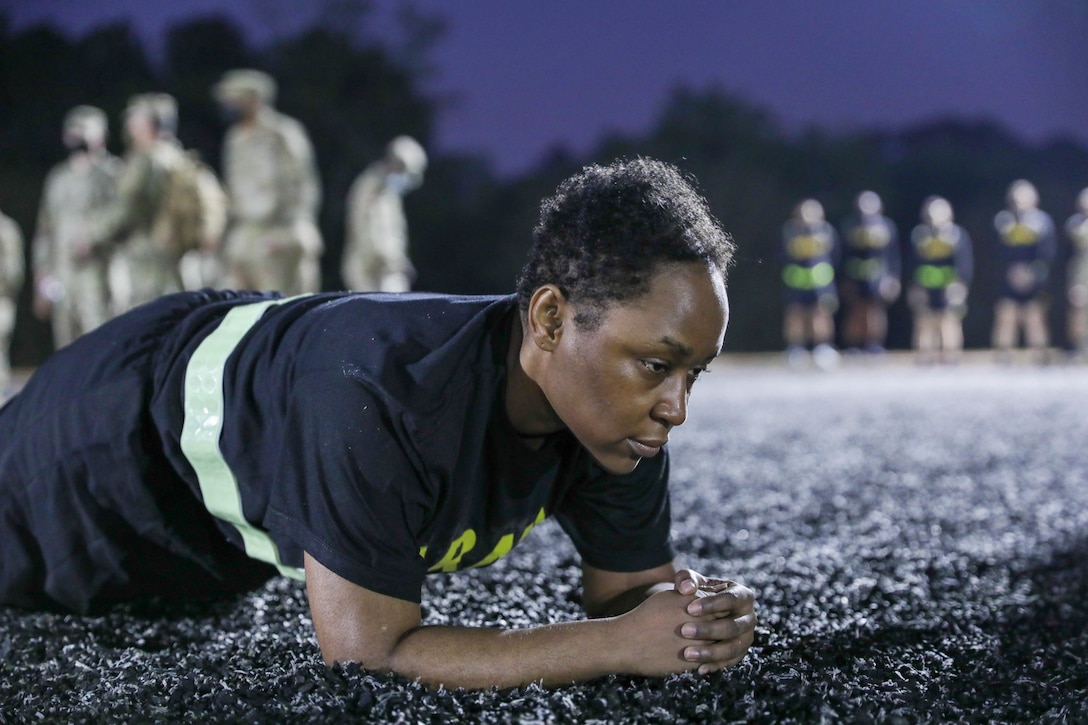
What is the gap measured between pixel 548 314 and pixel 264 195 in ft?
14.9

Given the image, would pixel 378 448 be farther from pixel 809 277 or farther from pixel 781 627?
pixel 809 277

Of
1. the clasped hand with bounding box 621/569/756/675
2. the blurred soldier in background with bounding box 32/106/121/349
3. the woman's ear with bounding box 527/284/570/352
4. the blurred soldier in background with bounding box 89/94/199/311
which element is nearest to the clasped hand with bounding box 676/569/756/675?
the clasped hand with bounding box 621/569/756/675

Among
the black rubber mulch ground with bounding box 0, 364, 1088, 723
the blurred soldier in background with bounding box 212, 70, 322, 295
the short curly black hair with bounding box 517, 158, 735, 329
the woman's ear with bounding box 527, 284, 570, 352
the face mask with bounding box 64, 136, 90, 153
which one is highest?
the face mask with bounding box 64, 136, 90, 153

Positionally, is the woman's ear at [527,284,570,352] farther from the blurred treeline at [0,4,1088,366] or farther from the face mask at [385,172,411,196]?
the blurred treeline at [0,4,1088,366]

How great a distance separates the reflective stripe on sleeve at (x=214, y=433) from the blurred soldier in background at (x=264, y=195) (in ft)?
13.4

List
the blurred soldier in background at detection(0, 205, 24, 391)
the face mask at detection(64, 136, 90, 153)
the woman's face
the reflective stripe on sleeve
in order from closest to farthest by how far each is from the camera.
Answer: the woman's face < the reflective stripe on sleeve < the face mask at detection(64, 136, 90, 153) < the blurred soldier in background at detection(0, 205, 24, 391)

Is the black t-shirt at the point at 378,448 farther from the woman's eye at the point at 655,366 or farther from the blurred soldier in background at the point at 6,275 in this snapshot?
the blurred soldier in background at the point at 6,275

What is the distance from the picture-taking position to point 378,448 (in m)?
1.37

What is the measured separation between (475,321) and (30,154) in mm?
13231

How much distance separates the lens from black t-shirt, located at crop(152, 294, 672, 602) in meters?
1.37

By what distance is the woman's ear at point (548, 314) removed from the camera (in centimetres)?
136

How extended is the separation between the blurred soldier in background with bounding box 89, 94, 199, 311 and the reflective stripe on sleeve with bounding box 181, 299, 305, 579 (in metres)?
4.48

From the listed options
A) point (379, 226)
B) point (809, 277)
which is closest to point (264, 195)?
point (379, 226)

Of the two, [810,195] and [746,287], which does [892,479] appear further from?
[810,195]
